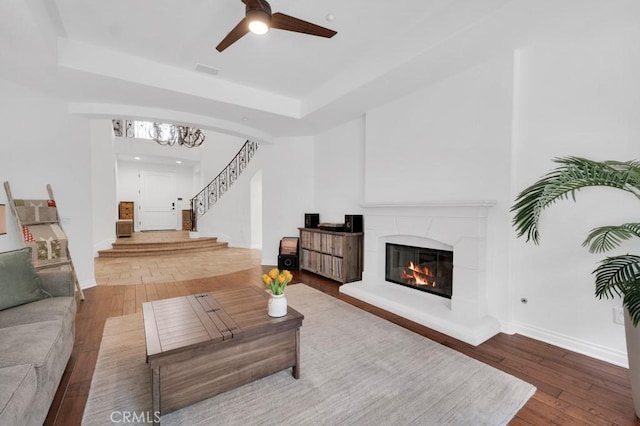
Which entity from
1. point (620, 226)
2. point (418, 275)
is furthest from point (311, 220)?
point (620, 226)

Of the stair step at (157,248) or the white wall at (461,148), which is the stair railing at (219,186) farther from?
the white wall at (461,148)

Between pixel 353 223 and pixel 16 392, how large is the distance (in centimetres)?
404

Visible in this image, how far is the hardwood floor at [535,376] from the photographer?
180 cm

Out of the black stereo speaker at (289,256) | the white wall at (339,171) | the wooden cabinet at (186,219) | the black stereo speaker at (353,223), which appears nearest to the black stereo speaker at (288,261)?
the black stereo speaker at (289,256)

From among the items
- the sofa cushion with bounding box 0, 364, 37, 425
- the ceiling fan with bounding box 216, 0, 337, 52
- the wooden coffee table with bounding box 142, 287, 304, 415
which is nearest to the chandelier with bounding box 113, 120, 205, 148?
the ceiling fan with bounding box 216, 0, 337, 52

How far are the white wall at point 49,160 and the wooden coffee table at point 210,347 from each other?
3066 mm

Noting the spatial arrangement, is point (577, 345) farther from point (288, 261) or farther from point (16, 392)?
point (288, 261)

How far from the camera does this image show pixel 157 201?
11.0 meters

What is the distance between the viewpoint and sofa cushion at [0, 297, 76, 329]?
2021 mm

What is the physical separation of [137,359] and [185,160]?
907 cm

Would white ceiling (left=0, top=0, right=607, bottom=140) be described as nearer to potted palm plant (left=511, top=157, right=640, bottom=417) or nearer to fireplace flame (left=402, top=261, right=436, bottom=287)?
potted palm plant (left=511, top=157, right=640, bottom=417)

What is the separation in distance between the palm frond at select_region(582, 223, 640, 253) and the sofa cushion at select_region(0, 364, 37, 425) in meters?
3.32

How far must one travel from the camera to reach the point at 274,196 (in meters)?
6.30

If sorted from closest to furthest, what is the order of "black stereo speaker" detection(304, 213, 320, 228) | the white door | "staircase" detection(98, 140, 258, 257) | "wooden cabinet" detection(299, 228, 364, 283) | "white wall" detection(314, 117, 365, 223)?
1. "wooden cabinet" detection(299, 228, 364, 283)
2. "white wall" detection(314, 117, 365, 223)
3. "black stereo speaker" detection(304, 213, 320, 228)
4. "staircase" detection(98, 140, 258, 257)
5. the white door
